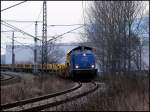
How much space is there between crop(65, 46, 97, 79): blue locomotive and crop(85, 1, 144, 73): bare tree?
9.98 feet

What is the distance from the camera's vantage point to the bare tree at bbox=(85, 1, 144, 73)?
42031 millimetres

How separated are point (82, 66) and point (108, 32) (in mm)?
8185

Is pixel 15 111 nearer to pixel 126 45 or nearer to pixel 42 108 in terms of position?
pixel 42 108

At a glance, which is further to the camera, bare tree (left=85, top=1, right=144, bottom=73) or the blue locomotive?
bare tree (left=85, top=1, right=144, bottom=73)

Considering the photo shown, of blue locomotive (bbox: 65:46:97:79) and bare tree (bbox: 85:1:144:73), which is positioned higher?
bare tree (bbox: 85:1:144:73)

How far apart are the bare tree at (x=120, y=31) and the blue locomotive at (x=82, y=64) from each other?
9.98 ft

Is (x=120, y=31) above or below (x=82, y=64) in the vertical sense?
above

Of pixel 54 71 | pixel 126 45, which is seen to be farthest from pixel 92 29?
pixel 126 45

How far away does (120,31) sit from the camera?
144 ft

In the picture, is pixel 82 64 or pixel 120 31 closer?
pixel 82 64

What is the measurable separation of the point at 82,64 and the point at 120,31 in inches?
286

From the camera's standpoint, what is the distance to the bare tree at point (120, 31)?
4203 centimetres

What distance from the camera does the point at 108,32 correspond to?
149 ft

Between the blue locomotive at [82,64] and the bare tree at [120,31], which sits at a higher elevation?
the bare tree at [120,31]
